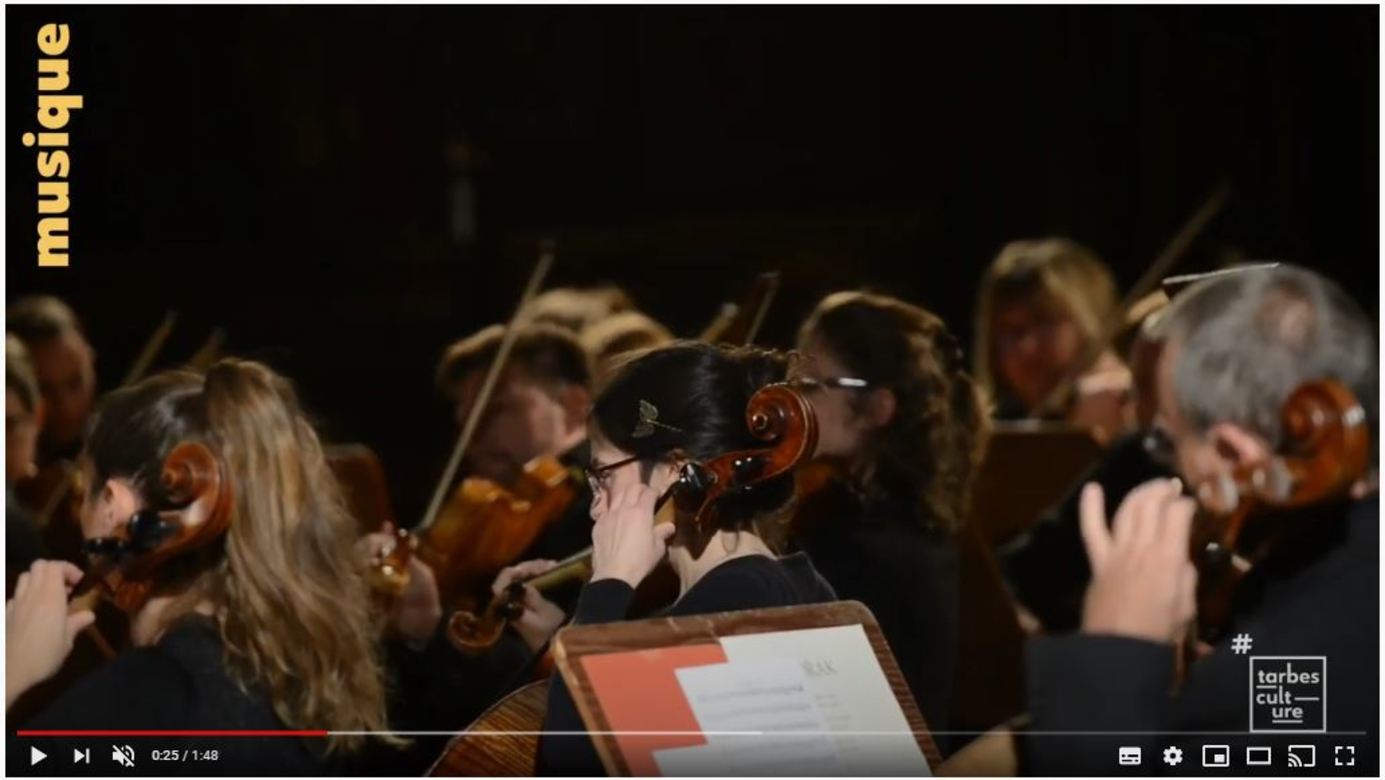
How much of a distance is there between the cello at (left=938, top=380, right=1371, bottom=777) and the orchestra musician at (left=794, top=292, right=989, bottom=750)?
20.0 inches

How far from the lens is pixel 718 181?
3412 millimetres

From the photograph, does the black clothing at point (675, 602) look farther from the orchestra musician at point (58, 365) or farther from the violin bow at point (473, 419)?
the orchestra musician at point (58, 365)

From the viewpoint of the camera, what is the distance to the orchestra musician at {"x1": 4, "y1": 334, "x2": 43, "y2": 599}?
339 centimetres

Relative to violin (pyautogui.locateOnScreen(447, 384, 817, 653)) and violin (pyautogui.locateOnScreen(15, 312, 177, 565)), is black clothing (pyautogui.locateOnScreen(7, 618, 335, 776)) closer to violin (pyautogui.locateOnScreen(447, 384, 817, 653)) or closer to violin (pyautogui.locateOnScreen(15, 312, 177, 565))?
violin (pyautogui.locateOnScreen(15, 312, 177, 565))

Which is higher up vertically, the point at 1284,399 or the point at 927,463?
the point at 1284,399

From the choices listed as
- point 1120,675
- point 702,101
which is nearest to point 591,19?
point 702,101

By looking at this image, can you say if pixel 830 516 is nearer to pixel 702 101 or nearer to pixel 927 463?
pixel 927 463

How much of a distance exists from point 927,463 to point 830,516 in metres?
0.24
